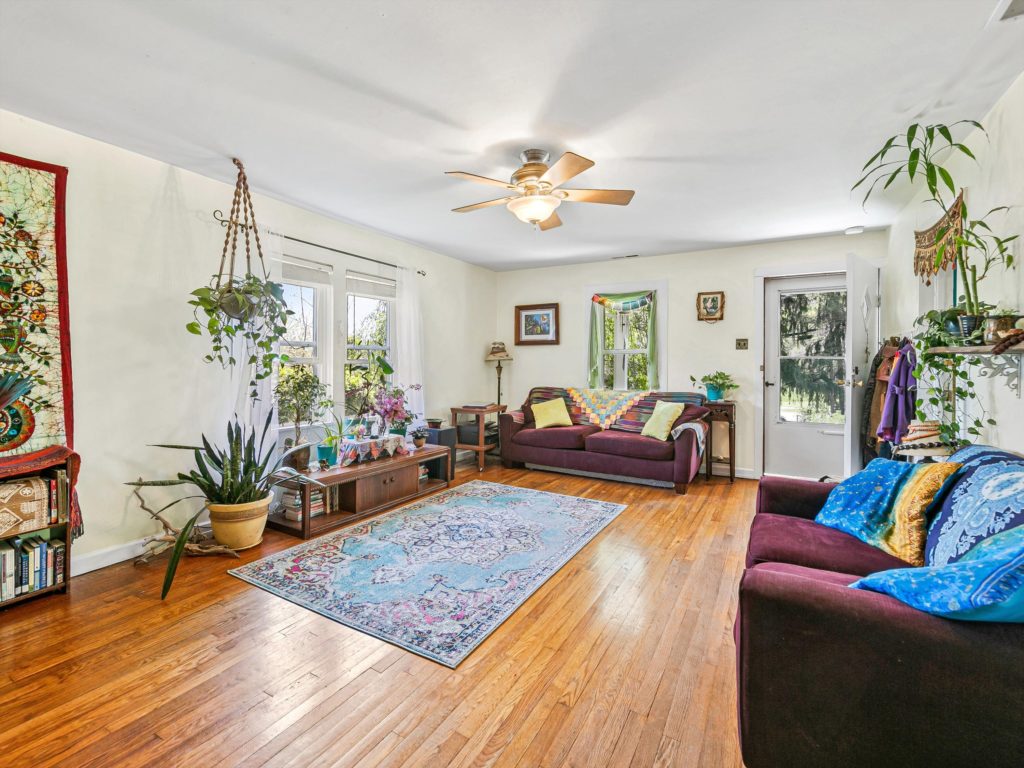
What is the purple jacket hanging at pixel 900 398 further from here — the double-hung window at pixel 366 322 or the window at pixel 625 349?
the double-hung window at pixel 366 322

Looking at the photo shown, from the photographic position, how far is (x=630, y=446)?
4.53 m

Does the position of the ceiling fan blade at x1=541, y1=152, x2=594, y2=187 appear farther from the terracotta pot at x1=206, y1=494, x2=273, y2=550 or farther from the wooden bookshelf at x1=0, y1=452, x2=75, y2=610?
the wooden bookshelf at x1=0, y1=452, x2=75, y2=610

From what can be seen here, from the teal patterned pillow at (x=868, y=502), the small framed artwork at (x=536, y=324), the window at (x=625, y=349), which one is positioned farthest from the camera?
the small framed artwork at (x=536, y=324)

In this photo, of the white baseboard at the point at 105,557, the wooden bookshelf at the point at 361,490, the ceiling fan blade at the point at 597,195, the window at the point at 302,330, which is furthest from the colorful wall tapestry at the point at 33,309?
the ceiling fan blade at the point at 597,195

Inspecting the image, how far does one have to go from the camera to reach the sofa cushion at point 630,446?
14.4 feet

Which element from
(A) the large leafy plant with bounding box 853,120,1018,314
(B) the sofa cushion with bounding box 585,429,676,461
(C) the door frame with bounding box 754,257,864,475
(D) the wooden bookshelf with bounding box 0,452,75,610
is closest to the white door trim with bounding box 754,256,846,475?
(C) the door frame with bounding box 754,257,864,475

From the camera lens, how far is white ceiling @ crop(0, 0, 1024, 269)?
5.45ft

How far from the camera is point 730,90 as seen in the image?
208cm

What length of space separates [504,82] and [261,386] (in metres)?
2.60

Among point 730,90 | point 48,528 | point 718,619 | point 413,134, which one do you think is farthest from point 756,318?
point 48,528

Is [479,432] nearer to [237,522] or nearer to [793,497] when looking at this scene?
[237,522]

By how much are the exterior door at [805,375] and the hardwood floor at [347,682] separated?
278 centimetres

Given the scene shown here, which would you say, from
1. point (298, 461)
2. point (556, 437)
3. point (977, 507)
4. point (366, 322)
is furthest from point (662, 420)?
point (298, 461)

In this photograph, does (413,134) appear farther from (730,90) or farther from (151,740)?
(151,740)
